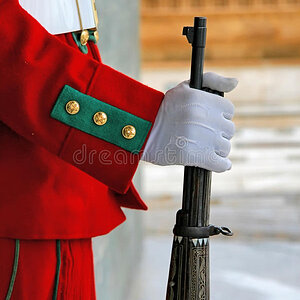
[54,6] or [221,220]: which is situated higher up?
[221,220]

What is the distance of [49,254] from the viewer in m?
0.92

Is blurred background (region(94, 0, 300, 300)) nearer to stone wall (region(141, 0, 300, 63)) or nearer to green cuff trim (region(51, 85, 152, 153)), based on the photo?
stone wall (region(141, 0, 300, 63))

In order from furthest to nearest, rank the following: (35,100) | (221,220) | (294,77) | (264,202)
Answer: (294,77), (264,202), (221,220), (35,100)

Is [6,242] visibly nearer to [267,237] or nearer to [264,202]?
[267,237]

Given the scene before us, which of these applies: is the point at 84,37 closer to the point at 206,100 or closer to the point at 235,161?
the point at 206,100

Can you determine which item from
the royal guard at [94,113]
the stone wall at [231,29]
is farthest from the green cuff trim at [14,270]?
the stone wall at [231,29]

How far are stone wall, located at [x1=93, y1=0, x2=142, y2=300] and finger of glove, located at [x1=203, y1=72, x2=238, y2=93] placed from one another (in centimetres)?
98

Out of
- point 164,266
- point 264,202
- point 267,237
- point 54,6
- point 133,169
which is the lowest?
point 133,169

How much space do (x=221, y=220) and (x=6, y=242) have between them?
2823mm

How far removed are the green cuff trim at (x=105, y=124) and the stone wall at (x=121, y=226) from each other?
0.96 metres

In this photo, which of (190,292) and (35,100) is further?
(190,292)

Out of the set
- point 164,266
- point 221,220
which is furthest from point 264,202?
point 164,266

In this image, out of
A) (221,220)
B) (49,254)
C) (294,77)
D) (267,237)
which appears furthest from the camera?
(294,77)

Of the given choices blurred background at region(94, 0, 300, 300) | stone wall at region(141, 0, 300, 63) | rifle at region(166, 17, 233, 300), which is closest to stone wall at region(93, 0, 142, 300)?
blurred background at region(94, 0, 300, 300)
